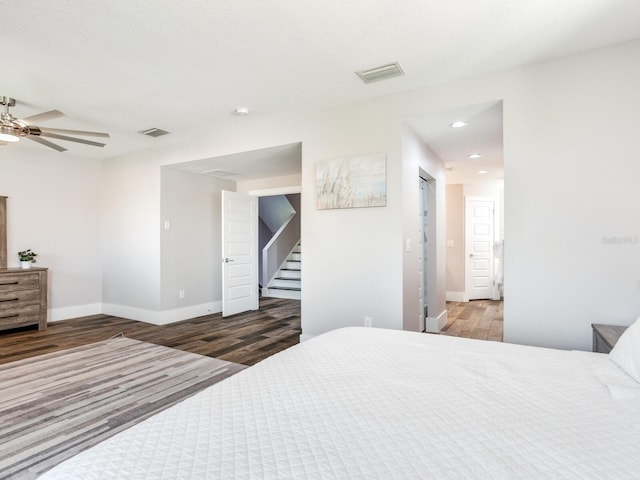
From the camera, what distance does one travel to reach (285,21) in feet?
7.16

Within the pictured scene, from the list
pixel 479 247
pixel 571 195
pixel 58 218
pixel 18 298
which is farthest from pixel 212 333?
pixel 479 247

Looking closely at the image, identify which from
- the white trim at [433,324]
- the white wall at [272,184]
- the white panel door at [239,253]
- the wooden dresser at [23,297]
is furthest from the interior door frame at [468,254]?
the wooden dresser at [23,297]

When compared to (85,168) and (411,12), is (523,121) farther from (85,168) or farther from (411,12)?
(85,168)

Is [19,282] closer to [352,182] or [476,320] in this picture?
[352,182]

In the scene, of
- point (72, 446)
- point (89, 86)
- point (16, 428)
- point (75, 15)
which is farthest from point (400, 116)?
point (16, 428)

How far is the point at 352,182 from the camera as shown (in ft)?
11.4

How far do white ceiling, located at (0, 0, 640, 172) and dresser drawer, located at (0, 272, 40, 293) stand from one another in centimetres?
236

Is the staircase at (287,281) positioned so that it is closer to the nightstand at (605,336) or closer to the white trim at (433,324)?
the white trim at (433,324)

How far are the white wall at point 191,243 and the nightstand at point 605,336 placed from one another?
4839mm

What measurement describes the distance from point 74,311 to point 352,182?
16.0 feet

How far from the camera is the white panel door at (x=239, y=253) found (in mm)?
5316

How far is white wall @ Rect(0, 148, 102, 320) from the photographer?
4.85 metres

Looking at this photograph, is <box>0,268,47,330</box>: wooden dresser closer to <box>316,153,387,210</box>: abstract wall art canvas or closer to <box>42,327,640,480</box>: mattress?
<box>316,153,387,210</box>: abstract wall art canvas

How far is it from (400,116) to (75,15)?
2.53m
